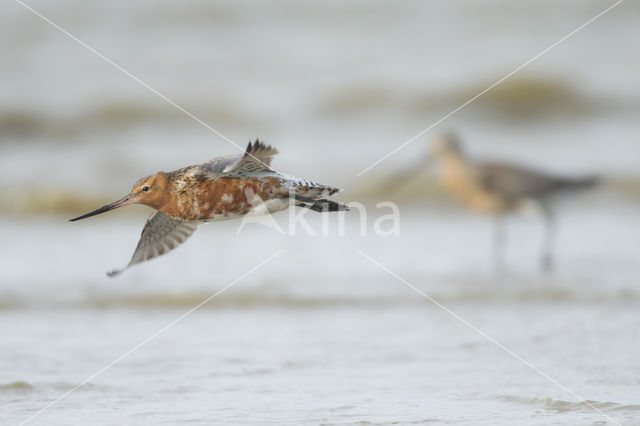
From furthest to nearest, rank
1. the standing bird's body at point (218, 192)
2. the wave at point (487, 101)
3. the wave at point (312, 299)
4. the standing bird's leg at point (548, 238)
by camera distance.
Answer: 1. the wave at point (487, 101)
2. the standing bird's leg at point (548, 238)
3. the wave at point (312, 299)
4. the standing bird's body at point (218, 192)

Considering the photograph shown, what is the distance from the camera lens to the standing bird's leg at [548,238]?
6.42 metres

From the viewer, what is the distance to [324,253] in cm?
662

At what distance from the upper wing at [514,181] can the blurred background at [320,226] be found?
8.4 inches

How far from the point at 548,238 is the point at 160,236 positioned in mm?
3568

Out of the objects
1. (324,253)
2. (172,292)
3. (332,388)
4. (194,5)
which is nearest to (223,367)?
(332,388)

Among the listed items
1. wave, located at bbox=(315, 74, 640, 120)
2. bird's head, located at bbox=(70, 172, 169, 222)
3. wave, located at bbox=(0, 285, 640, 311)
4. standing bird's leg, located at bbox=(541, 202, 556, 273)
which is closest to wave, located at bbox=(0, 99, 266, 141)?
wave, located at bbox=(315, 74, 640, 120)

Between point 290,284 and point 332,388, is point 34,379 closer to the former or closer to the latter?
point 332,388

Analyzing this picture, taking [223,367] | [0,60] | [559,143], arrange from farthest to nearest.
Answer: [0,60] < [559,143] < [223,367]

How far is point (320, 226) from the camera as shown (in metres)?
7.42

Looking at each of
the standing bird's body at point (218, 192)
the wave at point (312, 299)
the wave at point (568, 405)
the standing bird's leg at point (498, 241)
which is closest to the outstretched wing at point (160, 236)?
the standing bird's body at point (218, 192)

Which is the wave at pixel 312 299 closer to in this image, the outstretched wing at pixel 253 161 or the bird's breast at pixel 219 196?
the bird's breast at pixel 219 196

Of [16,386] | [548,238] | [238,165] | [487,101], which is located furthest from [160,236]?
[487,101]

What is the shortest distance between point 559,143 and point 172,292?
583 centimetres

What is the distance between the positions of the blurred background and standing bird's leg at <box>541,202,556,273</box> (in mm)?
114
